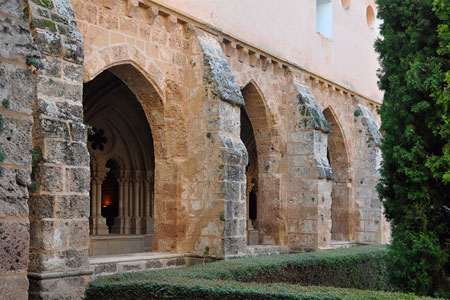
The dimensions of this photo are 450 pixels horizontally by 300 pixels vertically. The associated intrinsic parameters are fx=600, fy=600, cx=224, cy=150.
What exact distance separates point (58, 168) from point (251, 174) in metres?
12.6

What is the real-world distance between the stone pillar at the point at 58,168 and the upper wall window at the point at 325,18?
9508mm

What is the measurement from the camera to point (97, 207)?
47.7 feet

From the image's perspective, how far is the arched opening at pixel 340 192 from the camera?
1598 cm

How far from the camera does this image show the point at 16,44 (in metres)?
3.73

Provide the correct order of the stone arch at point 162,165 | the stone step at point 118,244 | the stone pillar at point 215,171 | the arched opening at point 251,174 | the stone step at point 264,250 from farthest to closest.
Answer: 1. the arched opening at point 251,174
2. the stone step at point 118,244
3. the stone step at point 264,250
4. the stone arch at point 162,165
5. the stone pillar at point 215,171

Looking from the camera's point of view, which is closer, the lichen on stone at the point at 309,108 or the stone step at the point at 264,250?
the stone step at the point at 264,250

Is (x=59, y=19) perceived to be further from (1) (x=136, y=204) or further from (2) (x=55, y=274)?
(1) (x=136, y=204)

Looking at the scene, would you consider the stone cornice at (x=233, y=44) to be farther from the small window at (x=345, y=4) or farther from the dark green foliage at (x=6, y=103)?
the dark green foliage at (x=6, y=103)

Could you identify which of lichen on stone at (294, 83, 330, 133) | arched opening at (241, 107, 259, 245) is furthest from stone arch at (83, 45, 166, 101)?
arched opening at (241, 107, 259, 245)

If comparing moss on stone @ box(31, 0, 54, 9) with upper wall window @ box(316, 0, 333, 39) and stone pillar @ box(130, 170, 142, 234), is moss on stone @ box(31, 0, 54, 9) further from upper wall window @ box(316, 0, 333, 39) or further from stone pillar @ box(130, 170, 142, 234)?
upper wall window @ box(316, 0, 333, 39)

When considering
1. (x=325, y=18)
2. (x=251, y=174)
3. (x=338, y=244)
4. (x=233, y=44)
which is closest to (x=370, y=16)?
(x=325, y=18)

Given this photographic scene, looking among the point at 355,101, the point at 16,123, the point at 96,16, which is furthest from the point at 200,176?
the point at 355,101

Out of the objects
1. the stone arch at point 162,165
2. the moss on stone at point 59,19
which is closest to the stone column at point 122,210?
the stone arch at point 162,165

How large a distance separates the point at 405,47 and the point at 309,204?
5.86m
